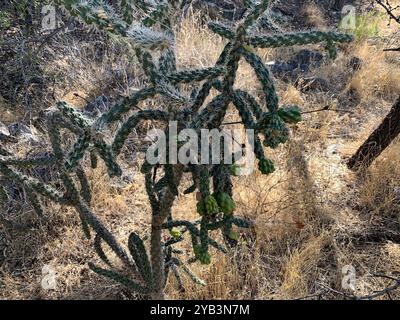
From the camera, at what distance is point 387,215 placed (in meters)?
2.88

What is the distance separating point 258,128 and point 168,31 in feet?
1.71

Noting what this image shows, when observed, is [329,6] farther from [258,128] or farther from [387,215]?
[258,128]

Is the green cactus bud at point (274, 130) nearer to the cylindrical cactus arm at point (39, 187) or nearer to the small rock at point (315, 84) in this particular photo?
the cylindrical cactus arm at point (39, 187)

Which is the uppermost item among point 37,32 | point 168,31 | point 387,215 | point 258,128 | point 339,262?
point 37,32

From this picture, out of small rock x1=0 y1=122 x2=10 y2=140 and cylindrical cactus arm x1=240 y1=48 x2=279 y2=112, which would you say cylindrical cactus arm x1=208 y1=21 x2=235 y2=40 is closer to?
cylindrical cactus arm x1=240 y1=48 x2=279 y2=112

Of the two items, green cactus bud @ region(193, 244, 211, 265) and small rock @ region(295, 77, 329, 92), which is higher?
small rock @ region(295, 77, 329, 92)

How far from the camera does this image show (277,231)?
2668 mm

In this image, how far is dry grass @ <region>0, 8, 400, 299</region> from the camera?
Result: 2.39 metres

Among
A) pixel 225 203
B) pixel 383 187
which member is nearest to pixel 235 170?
pixel 225 203

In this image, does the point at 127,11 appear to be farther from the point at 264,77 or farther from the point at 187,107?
the point at 264,77

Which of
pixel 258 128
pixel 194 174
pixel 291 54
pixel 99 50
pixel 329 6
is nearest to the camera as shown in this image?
pixel 258 128

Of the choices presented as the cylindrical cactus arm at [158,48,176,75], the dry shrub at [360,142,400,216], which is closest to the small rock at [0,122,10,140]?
the cylindrical cactus arm at [158,48,176,75]

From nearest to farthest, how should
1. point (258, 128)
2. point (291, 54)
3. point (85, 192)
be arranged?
point (258, 128) < point (85, 192) < point (291, 54)

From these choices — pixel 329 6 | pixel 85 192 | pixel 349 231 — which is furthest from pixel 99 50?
pixel 329 6
